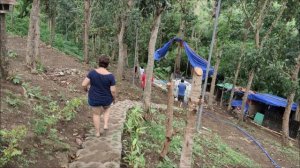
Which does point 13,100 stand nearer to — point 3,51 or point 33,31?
point 3,51

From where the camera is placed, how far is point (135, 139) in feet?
19.6

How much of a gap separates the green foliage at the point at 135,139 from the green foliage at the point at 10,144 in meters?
1.81

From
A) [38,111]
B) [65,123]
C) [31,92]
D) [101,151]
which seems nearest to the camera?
[101,151]

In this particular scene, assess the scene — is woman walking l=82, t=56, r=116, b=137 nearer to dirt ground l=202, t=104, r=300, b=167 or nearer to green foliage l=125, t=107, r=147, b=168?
green foliage l=125, t=107, r=147, b=168

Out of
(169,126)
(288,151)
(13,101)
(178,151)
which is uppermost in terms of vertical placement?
(13,101)

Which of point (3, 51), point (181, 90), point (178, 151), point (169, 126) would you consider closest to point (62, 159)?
point (169, 126)

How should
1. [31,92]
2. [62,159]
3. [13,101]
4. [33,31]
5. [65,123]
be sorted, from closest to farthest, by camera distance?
[62,159]
[13,101]
[65,123]
[31,92]
[33,31]

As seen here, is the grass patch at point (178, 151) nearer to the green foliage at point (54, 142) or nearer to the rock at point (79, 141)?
the rock at point (79, 141)

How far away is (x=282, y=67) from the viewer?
14234mm

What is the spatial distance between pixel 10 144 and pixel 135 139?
2306 millimetres

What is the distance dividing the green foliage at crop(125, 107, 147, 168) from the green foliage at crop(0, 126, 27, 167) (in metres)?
1.81

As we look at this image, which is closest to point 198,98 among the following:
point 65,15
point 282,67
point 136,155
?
point 136,155

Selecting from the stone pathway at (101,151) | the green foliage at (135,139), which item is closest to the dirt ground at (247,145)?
the green foliage at (135,139)

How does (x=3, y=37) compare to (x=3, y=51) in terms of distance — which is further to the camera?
(x=3, y=51)
